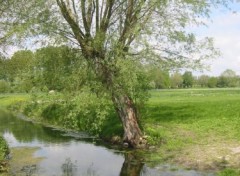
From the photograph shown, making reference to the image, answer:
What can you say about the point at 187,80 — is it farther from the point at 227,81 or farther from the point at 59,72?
the point at 59,72

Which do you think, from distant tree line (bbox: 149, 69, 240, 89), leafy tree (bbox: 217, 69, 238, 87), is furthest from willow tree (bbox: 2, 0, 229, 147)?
leafy tree (bbox: 217, 69, 238, 87)

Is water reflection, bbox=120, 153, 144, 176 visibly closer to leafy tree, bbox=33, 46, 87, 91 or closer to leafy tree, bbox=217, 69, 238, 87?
leafy tree, bbox=33, 46, 87, 91

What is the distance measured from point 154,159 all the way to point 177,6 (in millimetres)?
9549

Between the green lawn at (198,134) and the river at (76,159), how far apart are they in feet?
5.34

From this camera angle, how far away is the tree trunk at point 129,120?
85.3ft

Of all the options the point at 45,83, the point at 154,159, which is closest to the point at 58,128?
the point at 45,83

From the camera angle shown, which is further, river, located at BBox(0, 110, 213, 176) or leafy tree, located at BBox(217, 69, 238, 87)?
leafy tree, located at BBox(217, 69, 238, 87)

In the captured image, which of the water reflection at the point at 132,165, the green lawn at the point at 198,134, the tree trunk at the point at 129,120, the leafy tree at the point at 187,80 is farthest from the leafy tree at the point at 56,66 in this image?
the leafy tree at the point at 187,80

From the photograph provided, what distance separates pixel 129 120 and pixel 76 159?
452 cm

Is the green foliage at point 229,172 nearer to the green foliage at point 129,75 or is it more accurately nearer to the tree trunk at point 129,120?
the green foliage at point 129,75

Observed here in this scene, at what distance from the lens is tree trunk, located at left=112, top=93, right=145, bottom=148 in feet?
85.3

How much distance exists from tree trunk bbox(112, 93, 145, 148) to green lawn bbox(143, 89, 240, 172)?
850mm

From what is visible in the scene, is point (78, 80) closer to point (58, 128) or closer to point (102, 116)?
point (102, 116)

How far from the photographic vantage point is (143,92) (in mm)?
27875
